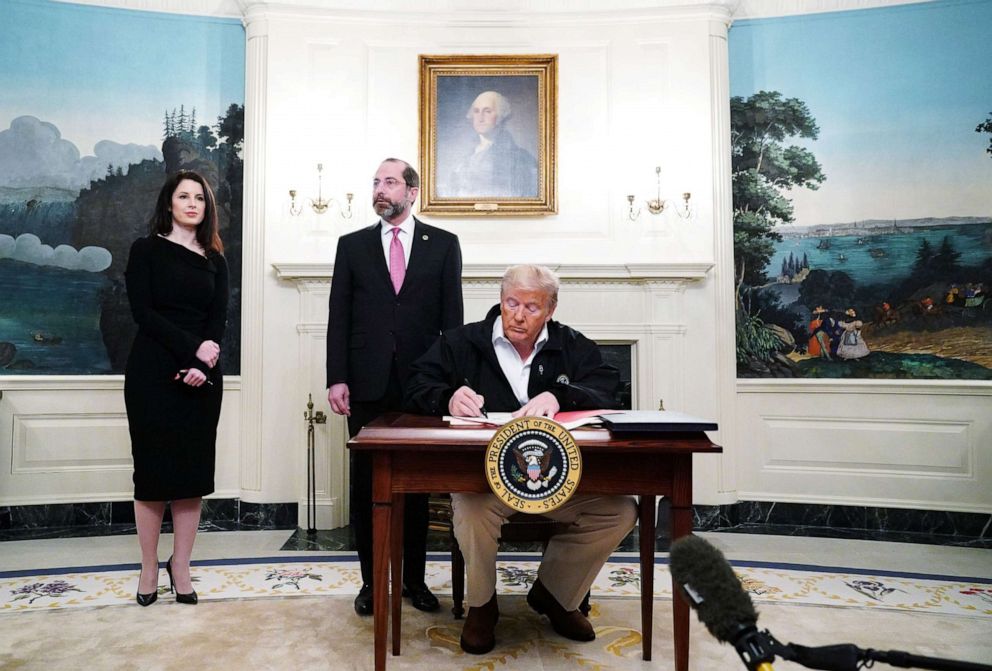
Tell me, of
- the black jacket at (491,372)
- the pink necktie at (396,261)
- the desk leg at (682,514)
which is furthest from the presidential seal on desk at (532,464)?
the pink necktie at (396,261)

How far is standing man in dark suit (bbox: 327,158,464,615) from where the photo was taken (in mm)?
3023

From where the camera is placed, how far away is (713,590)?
0.85 metres

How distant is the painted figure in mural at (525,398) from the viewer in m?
2.40

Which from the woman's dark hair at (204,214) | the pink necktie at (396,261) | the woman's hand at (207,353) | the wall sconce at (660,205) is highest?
the wall sconce at (660,205)

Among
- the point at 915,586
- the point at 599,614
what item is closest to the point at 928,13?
the point at 915,586

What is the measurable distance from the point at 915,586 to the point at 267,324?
408 cm

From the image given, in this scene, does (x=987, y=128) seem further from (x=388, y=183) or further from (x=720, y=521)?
(x=388, y=183)

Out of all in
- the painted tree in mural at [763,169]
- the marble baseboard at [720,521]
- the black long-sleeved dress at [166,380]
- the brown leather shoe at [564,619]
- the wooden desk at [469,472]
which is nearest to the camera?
the wooden desk at [469,472]

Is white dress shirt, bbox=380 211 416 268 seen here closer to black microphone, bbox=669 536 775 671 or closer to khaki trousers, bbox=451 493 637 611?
khaki trousers, bbox=451 493 637 611

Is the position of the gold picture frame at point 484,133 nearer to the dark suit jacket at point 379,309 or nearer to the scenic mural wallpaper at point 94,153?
the scenic mural wallpaper at point 94,153

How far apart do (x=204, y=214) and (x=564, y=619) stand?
2.26 m

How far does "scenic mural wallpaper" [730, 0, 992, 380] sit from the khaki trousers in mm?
2934

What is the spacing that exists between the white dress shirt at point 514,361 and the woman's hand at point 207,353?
126cm

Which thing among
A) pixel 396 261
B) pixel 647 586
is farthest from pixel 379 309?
pixel 647 586
